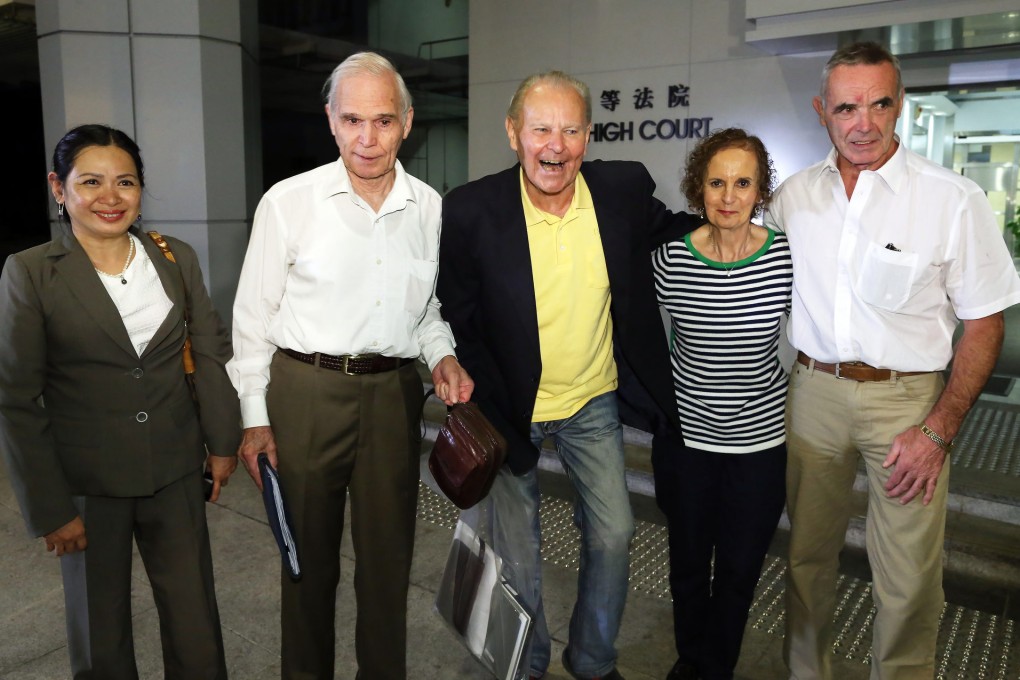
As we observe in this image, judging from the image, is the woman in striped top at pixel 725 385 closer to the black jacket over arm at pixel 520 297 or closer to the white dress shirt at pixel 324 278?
the black jacket over arm at pixel 520 297

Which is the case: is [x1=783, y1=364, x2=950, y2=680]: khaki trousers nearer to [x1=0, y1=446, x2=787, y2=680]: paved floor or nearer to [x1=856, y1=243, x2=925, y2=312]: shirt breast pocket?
[x1=856, y1=243, x2=925, y2=312]: shirt breast pocket

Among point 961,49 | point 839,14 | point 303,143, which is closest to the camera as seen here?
point 839,14

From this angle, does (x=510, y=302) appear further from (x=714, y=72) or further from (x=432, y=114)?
(x=432, y=114)

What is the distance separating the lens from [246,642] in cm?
328

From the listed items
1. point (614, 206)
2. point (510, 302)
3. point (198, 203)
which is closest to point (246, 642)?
point (510, 302)

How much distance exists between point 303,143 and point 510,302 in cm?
1445

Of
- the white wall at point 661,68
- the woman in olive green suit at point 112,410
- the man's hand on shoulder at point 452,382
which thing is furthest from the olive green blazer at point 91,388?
the white wall at point 661,68

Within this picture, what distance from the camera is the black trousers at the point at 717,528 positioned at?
2646mm

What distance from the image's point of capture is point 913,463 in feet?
7.97

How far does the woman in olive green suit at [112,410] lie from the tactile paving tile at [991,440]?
419cm

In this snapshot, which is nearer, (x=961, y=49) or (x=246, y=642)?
(x=246, y=642)

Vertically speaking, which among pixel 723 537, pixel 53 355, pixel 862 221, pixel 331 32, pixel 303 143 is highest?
pixel 331 32

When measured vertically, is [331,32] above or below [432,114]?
above

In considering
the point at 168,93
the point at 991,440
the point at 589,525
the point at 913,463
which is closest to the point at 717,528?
the point at 589,525
